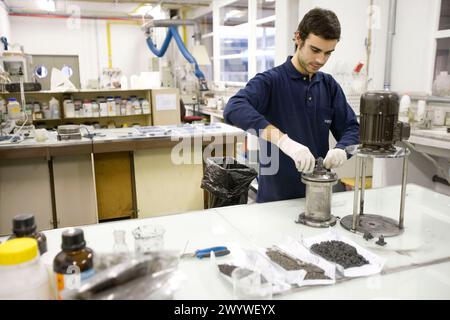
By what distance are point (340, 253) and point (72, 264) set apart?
2.43 feet

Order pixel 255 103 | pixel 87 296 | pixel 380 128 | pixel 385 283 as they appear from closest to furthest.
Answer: pixel 87 296 < pixel 385 283 < pixel 380 128 < pixel 255 103

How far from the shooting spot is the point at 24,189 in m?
3.08

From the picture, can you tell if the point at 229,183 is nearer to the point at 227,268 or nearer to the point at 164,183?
the point at 227,268

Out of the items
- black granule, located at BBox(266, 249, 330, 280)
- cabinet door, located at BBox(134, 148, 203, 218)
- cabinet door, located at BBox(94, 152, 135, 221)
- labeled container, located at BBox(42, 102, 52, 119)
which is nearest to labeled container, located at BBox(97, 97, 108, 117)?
labeled container, located at BBox(42, 102, 52, 119)

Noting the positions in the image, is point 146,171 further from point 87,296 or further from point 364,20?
point 87,296

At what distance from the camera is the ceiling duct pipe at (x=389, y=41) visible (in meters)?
3.71

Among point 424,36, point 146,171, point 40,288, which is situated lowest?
point 146,171

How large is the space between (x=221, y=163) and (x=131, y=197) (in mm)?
1447

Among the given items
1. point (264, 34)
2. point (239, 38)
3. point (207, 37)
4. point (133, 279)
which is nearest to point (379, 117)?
point (133, 279)

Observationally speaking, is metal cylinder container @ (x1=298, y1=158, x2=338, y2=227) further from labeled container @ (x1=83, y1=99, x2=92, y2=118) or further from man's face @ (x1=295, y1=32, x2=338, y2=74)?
labeled container @ (x1=83, y1=99, x2=92, y2=118)

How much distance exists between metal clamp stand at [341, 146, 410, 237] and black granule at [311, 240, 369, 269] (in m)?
0.19

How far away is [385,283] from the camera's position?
38.8 inches

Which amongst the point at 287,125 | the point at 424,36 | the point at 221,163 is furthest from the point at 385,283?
the point at 424,36

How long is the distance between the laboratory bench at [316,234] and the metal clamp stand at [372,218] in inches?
1.4
